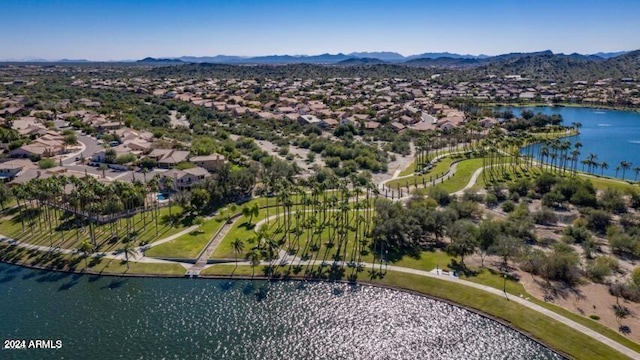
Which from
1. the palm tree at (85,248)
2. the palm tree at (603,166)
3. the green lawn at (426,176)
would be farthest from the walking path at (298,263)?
the palm tree at (603,166)

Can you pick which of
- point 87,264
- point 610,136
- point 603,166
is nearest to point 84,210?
point 87,264

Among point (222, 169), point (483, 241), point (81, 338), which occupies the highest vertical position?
point (222, 169)

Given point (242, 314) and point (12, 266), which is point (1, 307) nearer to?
point (12, 266)

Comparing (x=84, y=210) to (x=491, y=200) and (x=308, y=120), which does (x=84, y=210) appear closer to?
(x=491, y=200)

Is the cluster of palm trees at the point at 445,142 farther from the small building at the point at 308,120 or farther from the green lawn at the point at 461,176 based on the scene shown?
the small building at the point at 308,120

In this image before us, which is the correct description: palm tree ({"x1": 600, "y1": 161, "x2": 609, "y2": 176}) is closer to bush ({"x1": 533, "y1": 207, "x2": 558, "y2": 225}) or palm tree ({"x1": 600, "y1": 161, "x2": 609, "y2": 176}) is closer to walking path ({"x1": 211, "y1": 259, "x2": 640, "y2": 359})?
bush ({"x1": 533, "y1": 207, "x2": 558, "y2": 225})

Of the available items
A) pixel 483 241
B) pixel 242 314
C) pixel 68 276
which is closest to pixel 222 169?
pixel 68 276
